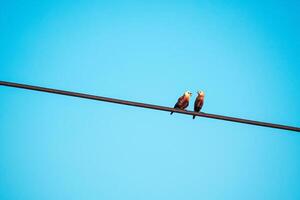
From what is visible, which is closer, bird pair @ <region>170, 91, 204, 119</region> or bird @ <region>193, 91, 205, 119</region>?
bird pair @ <region>170, 91, 204, 119</region>

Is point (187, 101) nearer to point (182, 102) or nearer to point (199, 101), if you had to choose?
→ point (182, 102)

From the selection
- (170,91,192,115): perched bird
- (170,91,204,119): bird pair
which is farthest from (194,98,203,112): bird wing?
(170,91,192,115): perched bird

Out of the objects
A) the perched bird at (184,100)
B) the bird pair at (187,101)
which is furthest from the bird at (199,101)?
the perched bird at (184,100)

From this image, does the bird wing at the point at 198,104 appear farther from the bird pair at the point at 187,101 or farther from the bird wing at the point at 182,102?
the bird wing at the point at 182,102

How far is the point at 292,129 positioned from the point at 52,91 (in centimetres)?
321

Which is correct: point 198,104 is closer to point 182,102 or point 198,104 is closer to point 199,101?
point 199,101

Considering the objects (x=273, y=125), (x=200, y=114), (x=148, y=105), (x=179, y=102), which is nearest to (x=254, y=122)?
(x=273, y=125)

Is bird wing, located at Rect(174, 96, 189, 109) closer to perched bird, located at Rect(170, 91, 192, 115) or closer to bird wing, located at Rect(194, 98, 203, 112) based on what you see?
perched bird, located at Rect(170, 91, 192, 115)

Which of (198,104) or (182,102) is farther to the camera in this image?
(198,104)

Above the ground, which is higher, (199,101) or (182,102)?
(199,101)

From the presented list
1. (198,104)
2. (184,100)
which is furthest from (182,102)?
(198,104)

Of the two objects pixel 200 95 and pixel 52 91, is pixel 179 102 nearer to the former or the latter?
pixel 200 95

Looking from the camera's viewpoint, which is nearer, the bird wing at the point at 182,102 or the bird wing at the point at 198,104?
the bird wing at the point at 182,102

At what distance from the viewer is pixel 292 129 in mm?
4902
